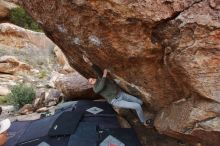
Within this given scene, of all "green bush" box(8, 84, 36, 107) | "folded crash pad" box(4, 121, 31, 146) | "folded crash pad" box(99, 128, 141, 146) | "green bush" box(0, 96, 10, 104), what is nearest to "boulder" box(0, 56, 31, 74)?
"green bush" box(0, 96, 10, 104)

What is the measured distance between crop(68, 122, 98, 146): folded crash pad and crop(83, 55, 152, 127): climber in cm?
50

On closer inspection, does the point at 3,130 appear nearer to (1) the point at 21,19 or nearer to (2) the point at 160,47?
(2) the point at 160,47

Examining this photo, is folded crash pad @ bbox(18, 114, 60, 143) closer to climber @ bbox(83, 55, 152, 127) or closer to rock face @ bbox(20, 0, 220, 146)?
climber @ bbox(83, 55, 152, 127)

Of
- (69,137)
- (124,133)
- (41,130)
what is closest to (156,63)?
(124,133)

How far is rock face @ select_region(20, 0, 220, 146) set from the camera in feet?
9.84

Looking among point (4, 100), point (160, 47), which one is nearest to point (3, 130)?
point (160, 47)

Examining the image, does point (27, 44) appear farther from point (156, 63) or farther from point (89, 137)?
point (156, 63)

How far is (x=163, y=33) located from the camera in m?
3.18

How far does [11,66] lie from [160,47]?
382 inches

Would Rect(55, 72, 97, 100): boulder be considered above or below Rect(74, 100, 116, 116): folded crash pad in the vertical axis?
above

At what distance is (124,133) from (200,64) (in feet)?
5.71

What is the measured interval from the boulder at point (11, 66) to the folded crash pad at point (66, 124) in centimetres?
755

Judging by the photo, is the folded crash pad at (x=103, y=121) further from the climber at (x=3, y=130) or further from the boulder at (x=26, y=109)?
the boulder at (x=26, y=109)

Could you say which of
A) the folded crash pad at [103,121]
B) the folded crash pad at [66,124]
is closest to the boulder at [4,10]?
the folded crash pad at [66,124]
